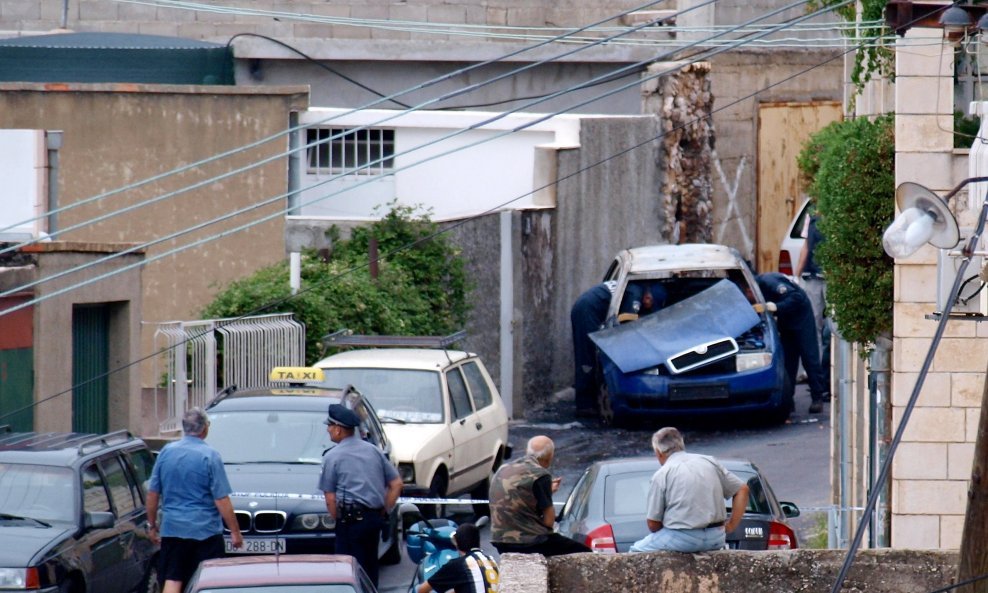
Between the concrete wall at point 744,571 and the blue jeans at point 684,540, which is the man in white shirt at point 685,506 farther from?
the concrete wall at point 744,571

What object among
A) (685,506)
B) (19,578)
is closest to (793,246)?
(685,506)

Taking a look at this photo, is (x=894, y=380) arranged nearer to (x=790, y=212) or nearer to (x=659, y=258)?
(x=659, y=258)

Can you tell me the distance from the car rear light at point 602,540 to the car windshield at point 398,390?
3982 millimetres

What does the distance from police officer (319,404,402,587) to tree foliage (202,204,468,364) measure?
6666 mm

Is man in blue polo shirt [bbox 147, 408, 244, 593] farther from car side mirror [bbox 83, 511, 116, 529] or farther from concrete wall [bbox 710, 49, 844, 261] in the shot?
concrete wall [bbox 710, 49, 844, 261]

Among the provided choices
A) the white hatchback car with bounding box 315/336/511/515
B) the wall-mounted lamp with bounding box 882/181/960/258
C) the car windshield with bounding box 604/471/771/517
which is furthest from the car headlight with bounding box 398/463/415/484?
the wall-mounted lamp with bounding box 882/181/960/258

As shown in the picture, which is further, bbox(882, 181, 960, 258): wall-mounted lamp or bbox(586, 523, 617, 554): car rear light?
bbox(586, 523, 617, 554): car rear light

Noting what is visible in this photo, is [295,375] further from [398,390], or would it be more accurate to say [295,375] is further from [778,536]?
[778,536]

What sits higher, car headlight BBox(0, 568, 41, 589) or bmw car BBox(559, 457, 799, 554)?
bmw car BBox(559, 457, 799, 554)

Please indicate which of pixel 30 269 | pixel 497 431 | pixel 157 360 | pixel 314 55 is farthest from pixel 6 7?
pixel 497 431

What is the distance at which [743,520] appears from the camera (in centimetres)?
1138

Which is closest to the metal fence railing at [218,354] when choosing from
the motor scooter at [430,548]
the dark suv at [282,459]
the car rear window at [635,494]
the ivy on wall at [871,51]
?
the dark suv at [282,459]

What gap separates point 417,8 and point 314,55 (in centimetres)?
229

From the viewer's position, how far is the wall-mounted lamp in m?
8.08
